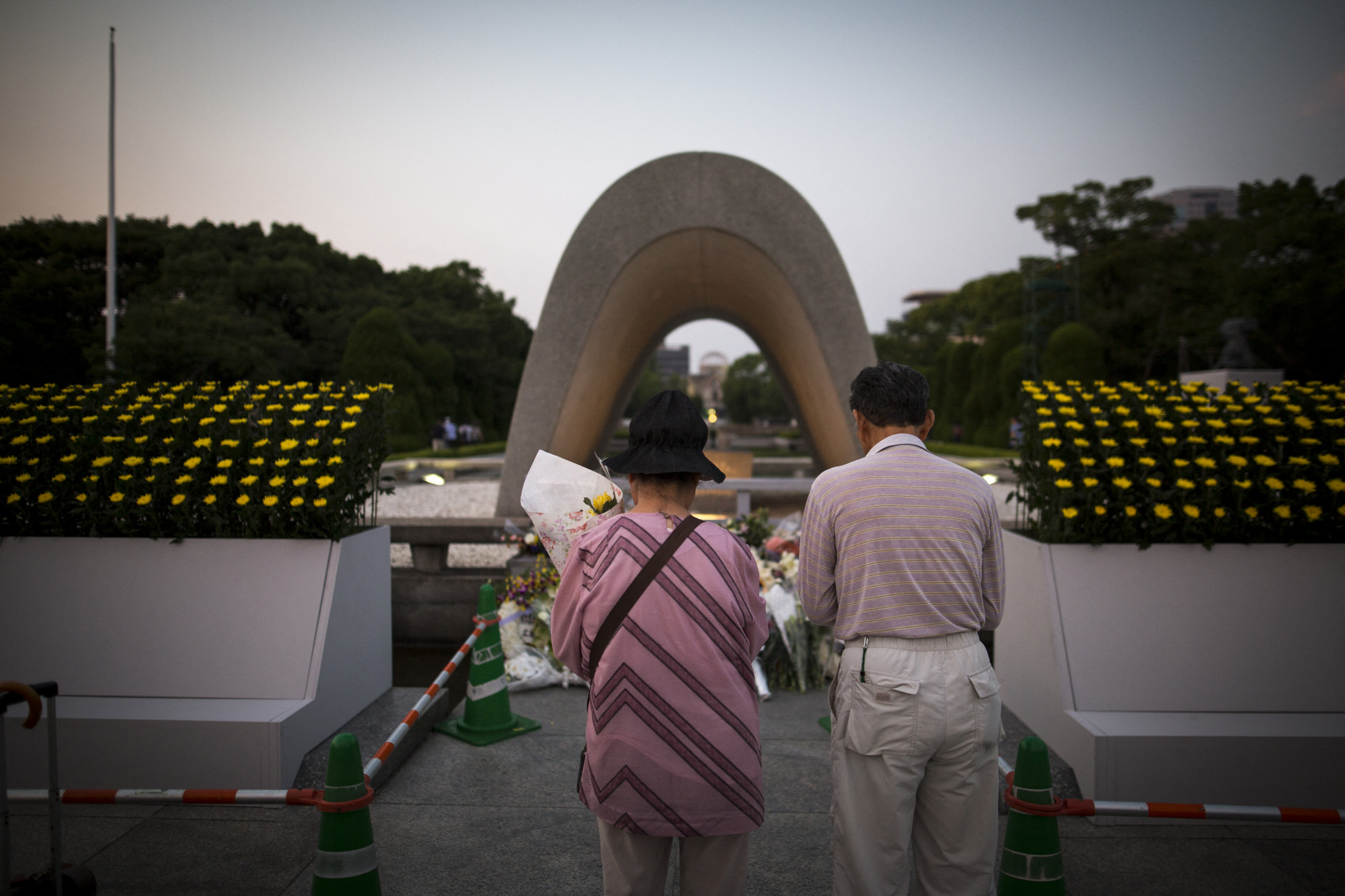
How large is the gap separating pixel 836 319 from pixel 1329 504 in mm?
5003

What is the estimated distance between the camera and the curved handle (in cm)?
190

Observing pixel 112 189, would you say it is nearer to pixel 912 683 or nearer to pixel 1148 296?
pixel 912 683

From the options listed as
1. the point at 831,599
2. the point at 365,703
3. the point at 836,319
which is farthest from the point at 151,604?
the point at 836,319

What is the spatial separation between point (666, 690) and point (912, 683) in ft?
2.02

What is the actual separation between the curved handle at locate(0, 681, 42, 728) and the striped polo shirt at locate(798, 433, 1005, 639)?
2.00 metres

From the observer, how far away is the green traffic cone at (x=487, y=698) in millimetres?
3969

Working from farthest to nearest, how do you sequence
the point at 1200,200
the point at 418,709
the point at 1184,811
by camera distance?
1. the point at 1200,200
2. the point at 418,709
3. the point at 1184,811

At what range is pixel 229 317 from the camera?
22.1m

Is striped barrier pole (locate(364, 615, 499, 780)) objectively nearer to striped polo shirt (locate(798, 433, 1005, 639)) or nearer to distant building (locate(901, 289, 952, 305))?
striped polo shirt (locate(798, 433, 1005, 639))

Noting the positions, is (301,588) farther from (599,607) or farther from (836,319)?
(836,319)

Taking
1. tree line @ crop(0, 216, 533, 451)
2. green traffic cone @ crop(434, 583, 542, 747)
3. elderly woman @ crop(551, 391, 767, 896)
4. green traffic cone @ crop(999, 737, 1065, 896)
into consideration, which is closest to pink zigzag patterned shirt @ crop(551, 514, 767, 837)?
elderly woman @ crop(551, 391, 767, 896)

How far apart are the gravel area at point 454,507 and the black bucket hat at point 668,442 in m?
6.43

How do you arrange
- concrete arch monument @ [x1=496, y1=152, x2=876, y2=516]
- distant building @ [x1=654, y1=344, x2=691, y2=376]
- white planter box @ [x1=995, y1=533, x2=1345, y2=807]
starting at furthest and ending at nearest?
distant building @ [x1=654, y1=344, x2=691, y2=376] → concrete arch monument @ [x1=496, y1=152, x2=876, y2=516] → white planter box @ [x1=995, y1=533, x2=1345, y2=807]

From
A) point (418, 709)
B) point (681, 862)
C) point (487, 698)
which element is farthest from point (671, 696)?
point (487, 698)
